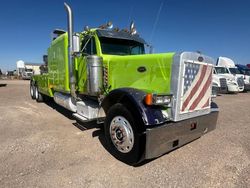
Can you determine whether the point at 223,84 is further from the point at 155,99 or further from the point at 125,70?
the point at 155,99

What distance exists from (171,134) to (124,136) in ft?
2.55

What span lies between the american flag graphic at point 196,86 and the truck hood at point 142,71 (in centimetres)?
32

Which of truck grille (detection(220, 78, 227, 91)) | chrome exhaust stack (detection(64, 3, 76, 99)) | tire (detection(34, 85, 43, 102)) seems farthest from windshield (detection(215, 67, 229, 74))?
chrome exhaust stack (detection(64, 3, 76, 99))

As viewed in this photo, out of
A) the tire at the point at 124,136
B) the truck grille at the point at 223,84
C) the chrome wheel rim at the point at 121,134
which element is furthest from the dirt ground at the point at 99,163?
the truck grille at the point at 223,84

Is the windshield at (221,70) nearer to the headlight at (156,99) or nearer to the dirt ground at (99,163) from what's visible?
the dirt ground at (99,163)

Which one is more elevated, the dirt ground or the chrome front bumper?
the chrome front bumper

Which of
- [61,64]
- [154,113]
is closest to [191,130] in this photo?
[154,113]

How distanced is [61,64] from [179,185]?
191 inches

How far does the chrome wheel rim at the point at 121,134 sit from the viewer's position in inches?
123

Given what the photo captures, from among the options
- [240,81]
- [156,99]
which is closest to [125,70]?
[156,99]

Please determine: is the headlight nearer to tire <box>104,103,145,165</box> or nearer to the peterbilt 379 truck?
the peterbilt 379 truck

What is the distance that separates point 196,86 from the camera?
3.41 m

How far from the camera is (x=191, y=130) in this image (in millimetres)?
3266

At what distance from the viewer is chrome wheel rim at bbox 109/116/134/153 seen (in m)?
3.14
